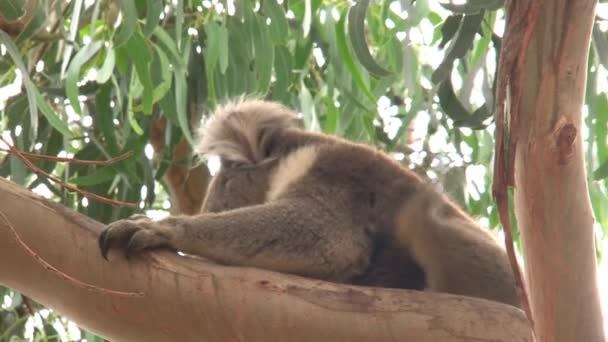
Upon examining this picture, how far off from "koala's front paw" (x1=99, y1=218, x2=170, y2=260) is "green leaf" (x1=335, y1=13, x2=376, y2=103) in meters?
0.87

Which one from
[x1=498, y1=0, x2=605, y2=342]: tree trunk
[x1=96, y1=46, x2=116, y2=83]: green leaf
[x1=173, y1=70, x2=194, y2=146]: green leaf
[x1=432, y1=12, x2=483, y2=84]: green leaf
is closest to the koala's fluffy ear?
[x1=173, y1=70, x2=194, y2=146]: green leaf

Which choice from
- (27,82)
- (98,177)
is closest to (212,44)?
(98,177)

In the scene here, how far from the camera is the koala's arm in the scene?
6.93 ft

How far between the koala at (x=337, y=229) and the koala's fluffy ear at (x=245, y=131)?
69mm

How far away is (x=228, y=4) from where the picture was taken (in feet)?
9.96

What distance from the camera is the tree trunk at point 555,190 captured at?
58.4 inches

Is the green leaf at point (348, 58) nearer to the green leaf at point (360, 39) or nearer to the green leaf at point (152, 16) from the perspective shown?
the green leaf at point (360, 39)

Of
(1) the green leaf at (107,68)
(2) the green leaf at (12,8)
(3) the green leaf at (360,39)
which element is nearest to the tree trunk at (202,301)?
(3) the green leaf at (360,39)

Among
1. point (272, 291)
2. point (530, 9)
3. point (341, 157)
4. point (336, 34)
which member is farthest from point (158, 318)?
point (336, 34)

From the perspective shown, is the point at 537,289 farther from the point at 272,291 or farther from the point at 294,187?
the point at 294,187

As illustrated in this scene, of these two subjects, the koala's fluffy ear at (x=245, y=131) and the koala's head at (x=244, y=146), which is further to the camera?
the koala's fluffy ear at (x=245, y=131)

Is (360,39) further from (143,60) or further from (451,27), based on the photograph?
(143,60)

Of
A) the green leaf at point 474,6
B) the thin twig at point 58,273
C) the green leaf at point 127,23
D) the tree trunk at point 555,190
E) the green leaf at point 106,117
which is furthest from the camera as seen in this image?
the green leaf at point 106,117

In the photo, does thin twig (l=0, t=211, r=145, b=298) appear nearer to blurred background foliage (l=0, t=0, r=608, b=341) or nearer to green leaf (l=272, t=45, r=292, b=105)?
blurred background foliage (l=0, t=0, r=608, b=341)
